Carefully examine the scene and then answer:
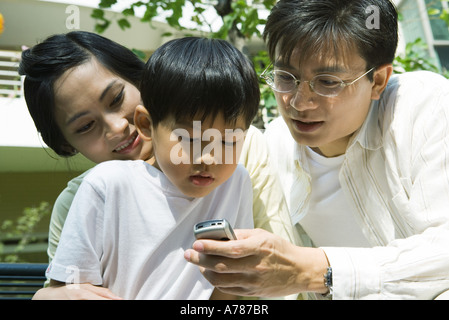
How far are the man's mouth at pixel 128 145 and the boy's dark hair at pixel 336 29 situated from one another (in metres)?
0.59

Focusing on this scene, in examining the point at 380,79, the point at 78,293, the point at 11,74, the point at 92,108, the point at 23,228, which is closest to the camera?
the point at 78,293

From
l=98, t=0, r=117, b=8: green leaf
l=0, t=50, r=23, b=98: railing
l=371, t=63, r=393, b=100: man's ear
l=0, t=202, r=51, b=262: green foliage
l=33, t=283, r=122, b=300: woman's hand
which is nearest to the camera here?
l=33, t=283, r=122, b=300: woman's hand

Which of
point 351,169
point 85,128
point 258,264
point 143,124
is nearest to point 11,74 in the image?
point 85,128

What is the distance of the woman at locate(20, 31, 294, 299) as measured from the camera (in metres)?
1.72

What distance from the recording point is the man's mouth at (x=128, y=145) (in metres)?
1.72

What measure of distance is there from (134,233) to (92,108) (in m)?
0.49

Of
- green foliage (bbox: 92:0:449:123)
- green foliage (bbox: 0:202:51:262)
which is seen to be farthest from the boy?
green foliage (bbox: 0:202:51:262)

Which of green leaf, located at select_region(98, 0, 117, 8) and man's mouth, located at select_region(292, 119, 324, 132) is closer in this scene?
man's mouth, located at select_region(292, 119, 324, 132)

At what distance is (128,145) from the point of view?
5.67 feet

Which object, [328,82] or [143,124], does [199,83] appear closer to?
[143,124]

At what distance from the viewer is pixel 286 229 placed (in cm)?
181

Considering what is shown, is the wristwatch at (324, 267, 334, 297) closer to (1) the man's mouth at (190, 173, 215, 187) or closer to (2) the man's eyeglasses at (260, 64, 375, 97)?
(1) the man's mouth at (190, 173, 215, 187)

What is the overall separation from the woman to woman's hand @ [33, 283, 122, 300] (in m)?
0.36

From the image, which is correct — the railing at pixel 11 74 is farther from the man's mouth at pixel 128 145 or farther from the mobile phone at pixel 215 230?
the mobile phone at pixel 215 230
